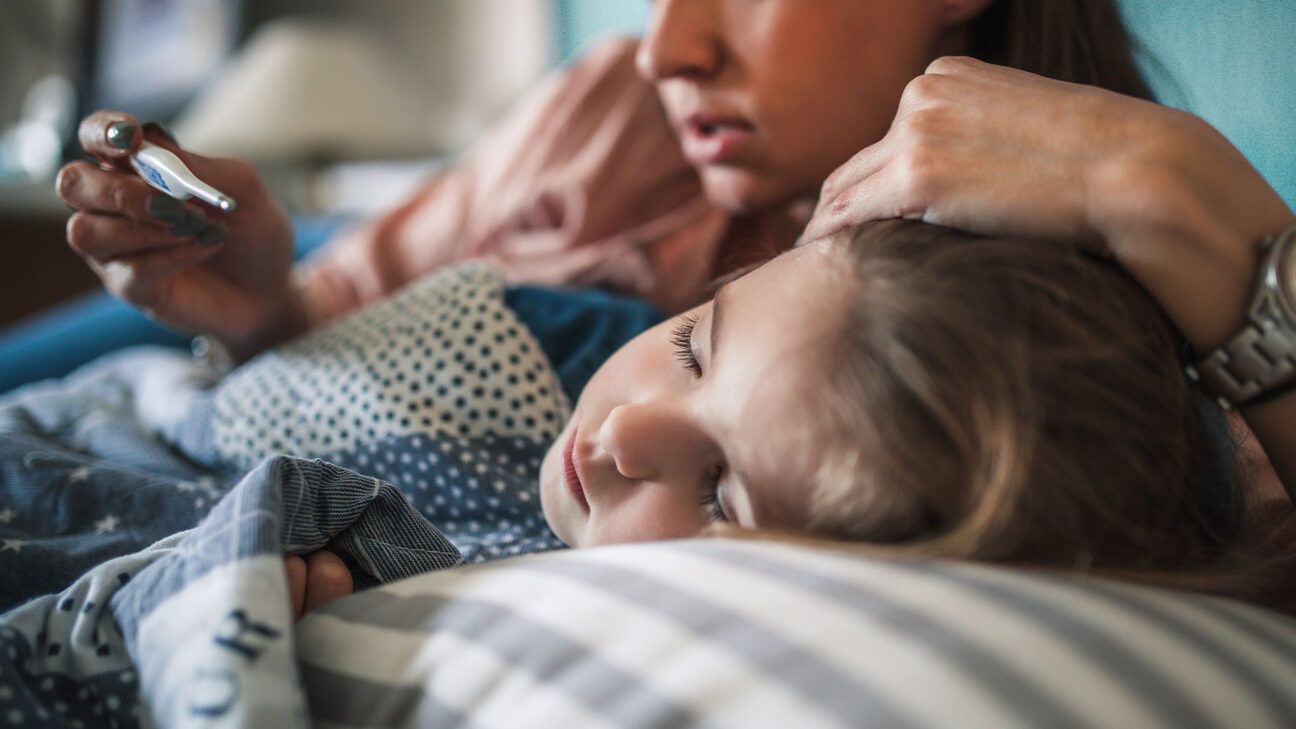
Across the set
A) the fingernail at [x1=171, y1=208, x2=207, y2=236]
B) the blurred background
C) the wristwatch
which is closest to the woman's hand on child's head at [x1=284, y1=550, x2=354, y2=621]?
the fingernail at [x1=171, y1=208, x2=207, y2=236]

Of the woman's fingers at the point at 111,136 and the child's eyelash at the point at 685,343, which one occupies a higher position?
the woman's fingers at the point at 111,136

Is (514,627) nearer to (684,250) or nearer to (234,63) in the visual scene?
(684,250)

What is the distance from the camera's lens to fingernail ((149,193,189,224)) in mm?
722

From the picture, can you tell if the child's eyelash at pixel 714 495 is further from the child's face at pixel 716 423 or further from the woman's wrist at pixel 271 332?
the woman's wrist at pixel 271 332

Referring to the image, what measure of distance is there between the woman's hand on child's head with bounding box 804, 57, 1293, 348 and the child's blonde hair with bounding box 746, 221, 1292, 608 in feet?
0.07

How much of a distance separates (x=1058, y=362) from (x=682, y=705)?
0.77ft

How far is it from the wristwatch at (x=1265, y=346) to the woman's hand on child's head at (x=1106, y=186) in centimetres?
1

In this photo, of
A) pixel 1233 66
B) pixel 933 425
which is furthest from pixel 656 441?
pixel 1233 66

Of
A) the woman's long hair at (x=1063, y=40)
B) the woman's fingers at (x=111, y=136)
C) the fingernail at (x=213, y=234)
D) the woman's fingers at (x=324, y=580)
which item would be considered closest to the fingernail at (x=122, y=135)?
the woman's fingers at (x=111, y=136)

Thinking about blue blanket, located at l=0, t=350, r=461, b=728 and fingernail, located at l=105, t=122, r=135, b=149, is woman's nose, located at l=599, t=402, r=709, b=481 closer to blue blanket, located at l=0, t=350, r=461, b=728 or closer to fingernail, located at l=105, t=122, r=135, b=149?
blue blanket, located at l=0, t=350, r=461, b=728

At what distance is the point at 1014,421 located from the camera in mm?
446

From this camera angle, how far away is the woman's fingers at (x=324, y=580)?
0.52 meters

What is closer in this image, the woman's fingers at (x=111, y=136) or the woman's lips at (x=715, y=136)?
the woman's fingers at (x=111, y=136)

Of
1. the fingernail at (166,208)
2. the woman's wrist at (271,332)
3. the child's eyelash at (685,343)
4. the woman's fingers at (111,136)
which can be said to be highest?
the woman's fingers at (111,136)
